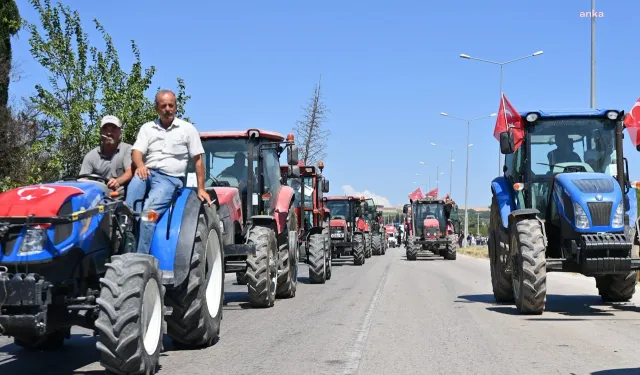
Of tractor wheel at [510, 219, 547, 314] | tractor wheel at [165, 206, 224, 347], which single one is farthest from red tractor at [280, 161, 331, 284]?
tractor wheel at [165, 206, 224, 347]

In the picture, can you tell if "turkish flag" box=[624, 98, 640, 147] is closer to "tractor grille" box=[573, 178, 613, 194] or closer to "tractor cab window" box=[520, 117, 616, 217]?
"tractor cab window" box=[520, 117, 616, 217]

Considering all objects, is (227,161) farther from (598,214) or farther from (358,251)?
(358,251)

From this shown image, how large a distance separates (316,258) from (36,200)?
42.7 ft

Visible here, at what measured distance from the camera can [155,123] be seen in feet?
26.7

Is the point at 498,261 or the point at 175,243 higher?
the point at 175,243

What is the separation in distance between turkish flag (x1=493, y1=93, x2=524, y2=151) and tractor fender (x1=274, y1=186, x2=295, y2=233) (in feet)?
12.8

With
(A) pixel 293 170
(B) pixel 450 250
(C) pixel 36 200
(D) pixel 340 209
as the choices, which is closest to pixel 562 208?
(A) pixel 293 170

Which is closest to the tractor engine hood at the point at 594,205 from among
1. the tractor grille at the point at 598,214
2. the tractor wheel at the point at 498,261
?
the tractor grille at the point at 598,214

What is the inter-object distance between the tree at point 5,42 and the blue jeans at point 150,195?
841 inches

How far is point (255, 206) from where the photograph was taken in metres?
14.1

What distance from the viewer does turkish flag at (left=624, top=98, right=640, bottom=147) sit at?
13.2m

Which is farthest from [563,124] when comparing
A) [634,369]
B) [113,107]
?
[113,107]

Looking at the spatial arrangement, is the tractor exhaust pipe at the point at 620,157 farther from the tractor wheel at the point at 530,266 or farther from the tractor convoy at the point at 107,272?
the tractor convoy at the point at 107,272

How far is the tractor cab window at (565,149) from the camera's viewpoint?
12906 millimetres
